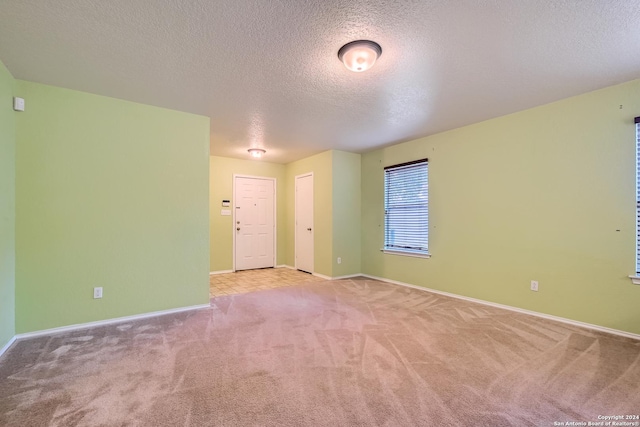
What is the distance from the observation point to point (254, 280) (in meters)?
5.53

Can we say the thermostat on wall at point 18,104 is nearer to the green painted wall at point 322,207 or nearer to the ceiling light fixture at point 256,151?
the ceiling light fixture at point 256,151

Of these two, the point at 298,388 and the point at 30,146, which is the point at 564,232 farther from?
the point at 30,146

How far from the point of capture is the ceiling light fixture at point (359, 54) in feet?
7.34

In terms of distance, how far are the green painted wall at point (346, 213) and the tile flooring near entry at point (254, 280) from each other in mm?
644

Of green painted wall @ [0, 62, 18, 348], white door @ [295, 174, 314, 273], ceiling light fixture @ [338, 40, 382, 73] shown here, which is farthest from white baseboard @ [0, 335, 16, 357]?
white door @ [295, 174, 314, 273]

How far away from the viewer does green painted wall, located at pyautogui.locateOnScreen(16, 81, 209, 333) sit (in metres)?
2.90

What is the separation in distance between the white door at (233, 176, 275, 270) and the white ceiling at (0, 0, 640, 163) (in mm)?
2950

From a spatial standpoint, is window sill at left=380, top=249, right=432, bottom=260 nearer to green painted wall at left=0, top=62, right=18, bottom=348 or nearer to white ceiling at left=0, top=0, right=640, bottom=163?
white ceiling at left=0, top=0, right=640, bottom=163

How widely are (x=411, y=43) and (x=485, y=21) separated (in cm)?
49

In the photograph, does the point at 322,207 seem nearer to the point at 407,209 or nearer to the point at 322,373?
the point at 407,209

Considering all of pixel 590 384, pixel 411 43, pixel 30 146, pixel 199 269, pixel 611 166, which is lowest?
pixel 590 384

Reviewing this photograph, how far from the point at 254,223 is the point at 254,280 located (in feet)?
5.08

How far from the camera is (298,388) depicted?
201cm

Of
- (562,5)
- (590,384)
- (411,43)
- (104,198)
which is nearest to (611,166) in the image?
(562,5)
